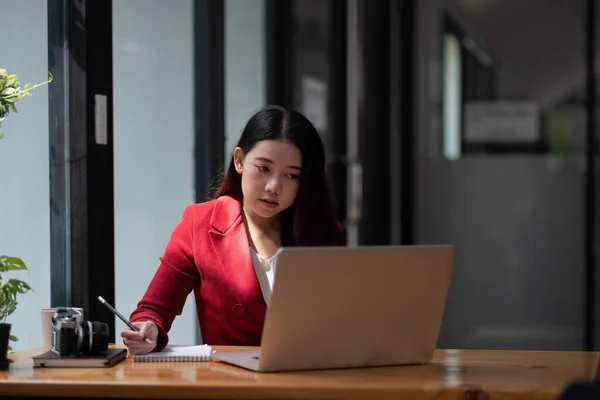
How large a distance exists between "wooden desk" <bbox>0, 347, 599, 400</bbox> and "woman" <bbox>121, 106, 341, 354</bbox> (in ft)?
1.53

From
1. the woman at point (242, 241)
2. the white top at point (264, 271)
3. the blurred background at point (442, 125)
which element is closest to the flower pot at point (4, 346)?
the woman at point (242, 241)

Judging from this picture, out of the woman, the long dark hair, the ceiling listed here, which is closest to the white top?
the woman

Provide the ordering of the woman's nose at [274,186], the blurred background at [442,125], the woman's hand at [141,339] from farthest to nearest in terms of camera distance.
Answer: the blurred background at [442,125] → the woman's nose at [274,186] → the woman's hand at [141,339]

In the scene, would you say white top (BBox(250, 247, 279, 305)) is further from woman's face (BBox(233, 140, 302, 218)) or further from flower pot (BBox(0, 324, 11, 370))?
flower pot (BBox(0, 324, 11, 370))

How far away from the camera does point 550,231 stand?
5594 millimetres

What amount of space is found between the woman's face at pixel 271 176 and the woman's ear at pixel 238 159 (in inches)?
3.2

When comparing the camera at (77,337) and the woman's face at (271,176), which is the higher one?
the woman's face at (271,176)

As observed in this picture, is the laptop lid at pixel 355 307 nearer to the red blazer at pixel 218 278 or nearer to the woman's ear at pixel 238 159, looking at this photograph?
the red blazer at pixel 218 278

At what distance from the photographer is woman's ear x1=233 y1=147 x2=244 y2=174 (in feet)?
8.66

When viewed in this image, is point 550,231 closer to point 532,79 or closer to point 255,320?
point 532,79

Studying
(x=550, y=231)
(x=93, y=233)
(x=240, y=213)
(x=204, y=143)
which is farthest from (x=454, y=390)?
(x=550, y=231)

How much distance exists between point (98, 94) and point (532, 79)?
11.3 ft

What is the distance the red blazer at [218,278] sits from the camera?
2539mm

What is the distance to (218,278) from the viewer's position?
2.54 m
